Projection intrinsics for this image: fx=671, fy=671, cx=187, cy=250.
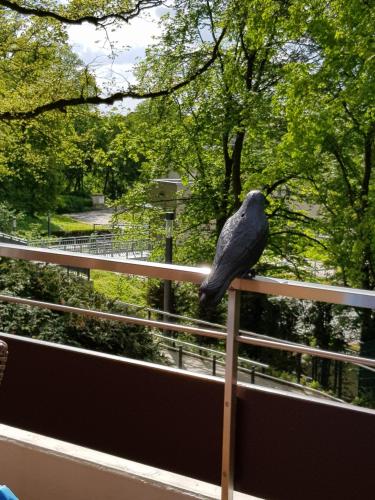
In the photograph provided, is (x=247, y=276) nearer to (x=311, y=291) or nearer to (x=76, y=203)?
(x=311, y=291)

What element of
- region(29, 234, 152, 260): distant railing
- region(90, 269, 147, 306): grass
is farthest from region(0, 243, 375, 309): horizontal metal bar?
region(90, 269, 147, 306): grass

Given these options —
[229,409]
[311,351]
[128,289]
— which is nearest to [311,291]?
[311,351]

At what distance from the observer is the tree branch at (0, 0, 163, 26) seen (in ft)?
36.1

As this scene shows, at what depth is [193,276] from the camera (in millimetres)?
1860

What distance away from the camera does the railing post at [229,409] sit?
1.86 meters

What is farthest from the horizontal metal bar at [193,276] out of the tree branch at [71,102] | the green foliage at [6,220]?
the green foliage at [6,220]

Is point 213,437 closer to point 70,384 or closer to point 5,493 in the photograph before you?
point 70,384

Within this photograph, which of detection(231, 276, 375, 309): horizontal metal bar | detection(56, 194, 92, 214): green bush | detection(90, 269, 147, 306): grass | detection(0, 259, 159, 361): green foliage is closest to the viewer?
detection(231, 276, 375, 309): horizontal metal bar

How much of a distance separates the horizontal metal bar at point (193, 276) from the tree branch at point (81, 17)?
32.0 ft

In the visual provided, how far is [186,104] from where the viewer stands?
15109mm

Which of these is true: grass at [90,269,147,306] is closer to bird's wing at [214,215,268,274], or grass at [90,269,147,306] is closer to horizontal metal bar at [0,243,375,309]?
horizontal metal bar at [0,243,375,309]

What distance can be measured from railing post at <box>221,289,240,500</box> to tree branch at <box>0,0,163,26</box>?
34.0 ft

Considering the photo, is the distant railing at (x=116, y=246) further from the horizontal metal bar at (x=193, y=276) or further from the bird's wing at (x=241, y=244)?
the bird's wing at (x=241, y=244)

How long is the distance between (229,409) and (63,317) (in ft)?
13.7
